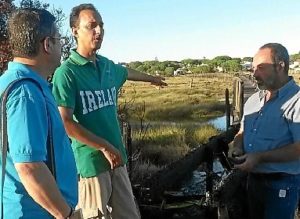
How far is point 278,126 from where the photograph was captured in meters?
3.83

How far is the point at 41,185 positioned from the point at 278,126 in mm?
2084

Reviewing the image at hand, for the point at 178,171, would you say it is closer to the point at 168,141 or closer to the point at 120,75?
the point at 120,75

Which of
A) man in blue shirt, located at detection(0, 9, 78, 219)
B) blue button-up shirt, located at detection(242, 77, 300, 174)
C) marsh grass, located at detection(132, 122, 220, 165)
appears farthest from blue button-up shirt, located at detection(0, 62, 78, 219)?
marsh grass, located at detection(132, 122, 220, 165)

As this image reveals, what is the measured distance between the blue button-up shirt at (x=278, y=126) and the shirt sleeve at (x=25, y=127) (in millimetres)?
2021

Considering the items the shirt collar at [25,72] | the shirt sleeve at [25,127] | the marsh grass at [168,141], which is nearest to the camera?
the shirt sleeve at [25,127]

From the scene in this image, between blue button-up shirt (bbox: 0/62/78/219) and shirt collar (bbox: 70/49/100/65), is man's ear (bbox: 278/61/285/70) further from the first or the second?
blue button-up shirt (bbox: 0/62/78/219)

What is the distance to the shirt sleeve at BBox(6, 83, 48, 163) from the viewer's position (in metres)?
2.32

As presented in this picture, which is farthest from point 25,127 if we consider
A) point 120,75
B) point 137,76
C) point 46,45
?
point 137,76

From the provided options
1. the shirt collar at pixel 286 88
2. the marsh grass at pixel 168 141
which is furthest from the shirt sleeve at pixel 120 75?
the marsh grass at pixel 168 141

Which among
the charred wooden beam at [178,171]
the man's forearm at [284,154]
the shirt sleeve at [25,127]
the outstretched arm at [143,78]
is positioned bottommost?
the charred wooden beam at [178,171]

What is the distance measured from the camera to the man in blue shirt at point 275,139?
375cm

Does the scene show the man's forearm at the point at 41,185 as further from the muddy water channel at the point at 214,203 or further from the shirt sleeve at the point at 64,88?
the muddy water channel at the point at 214,203

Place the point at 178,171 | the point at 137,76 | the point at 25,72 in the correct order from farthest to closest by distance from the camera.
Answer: the point at 178,171, the point at 137,76, the point at 25,72

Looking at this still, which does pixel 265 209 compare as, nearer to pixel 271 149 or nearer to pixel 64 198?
pixel 271 149
